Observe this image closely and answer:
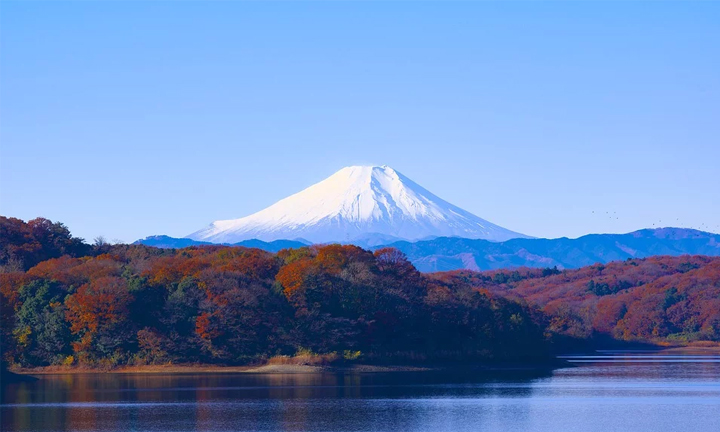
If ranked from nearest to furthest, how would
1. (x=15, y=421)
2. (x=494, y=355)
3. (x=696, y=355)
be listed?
1. (x=15, y=421)
2. (x=494, y=355)
3. (x=696, y=355)

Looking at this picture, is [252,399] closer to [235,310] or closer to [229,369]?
[229,369]

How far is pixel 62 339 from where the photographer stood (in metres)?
84.6

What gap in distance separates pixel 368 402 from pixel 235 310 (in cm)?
2691

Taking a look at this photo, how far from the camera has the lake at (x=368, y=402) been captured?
51.9m

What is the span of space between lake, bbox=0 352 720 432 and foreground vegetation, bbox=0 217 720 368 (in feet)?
11.7

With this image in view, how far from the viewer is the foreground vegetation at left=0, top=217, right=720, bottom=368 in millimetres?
84875

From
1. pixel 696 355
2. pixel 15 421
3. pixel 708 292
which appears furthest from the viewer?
pixel 708 292

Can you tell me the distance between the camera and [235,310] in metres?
87.1

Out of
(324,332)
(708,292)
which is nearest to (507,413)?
(324,332)

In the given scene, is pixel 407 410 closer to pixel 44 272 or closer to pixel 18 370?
pixel 18 370

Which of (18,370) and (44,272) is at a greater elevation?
(44,272)

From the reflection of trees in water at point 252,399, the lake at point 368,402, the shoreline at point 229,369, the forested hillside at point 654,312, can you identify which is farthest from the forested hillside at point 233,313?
the forested hillside at point 654,312

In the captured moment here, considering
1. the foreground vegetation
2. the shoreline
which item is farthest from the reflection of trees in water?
the foreground vegetation

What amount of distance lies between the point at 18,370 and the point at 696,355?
247 feet
